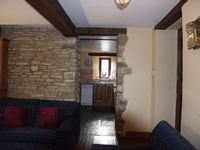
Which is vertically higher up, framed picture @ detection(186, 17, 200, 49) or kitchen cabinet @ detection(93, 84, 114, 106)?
framed picture @ detection(186, 17, 200, 49)


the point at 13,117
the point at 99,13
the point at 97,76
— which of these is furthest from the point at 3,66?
the point at 97,76

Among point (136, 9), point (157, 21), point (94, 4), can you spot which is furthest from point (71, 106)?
point (157, 21)

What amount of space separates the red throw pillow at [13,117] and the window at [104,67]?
5.36 m

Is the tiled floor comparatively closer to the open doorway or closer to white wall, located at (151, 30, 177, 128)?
white wall, located at (151, 30, 177, 128)

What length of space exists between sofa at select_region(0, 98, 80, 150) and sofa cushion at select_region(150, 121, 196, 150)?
3.67 feet

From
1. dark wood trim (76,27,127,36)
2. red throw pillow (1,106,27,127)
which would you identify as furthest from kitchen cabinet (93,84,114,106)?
red throw pillow (1,106,27,127)

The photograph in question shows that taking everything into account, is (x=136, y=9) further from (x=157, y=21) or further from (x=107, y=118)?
(x=107, y=118)

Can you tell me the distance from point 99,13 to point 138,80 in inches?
65.8

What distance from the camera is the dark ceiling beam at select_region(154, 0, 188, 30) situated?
2115 mm

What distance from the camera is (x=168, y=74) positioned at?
307 cm

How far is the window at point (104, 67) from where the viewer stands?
24.9 ft

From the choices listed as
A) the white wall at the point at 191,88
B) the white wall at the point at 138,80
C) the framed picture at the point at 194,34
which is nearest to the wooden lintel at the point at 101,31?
the white wall at the point at 138,80

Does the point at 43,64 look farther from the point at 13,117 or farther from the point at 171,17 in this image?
the point at 171,17

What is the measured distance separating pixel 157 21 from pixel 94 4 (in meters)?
1.39
